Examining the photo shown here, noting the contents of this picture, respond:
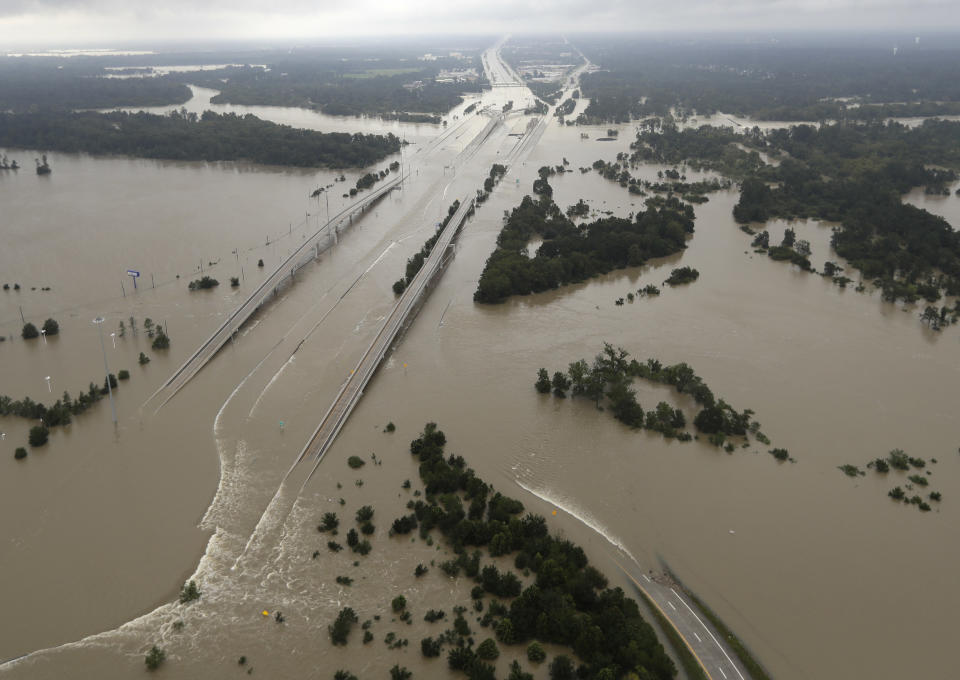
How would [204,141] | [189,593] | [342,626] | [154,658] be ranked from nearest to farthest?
[154,658], [342,626], [189,593], [204,141]

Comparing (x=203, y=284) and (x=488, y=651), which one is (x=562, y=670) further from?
(x=203, y=284)

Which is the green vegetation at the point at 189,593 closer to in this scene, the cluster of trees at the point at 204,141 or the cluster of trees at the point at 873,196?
the cluster of trees at the point at 873,196

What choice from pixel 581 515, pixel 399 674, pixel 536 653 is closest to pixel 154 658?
pixel 399 674

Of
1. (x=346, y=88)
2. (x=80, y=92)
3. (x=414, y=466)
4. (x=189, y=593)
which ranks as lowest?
(x=189, y=593)

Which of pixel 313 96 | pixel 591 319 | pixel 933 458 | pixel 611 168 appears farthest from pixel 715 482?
pixel 313 96

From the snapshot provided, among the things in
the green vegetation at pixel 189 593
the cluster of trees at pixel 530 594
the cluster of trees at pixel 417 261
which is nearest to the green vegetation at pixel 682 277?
the cluster of trees at pixel 417 261

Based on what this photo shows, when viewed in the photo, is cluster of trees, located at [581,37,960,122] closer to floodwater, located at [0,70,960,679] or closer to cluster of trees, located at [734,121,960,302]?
cluster of trees, located at [734,121,960,302]

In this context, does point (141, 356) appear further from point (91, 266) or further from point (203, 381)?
point (91, 266)
